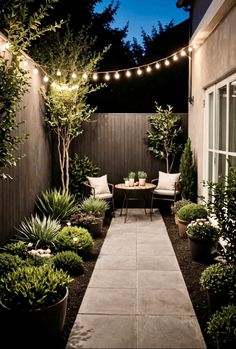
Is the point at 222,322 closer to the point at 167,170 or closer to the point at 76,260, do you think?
the point at 76,260

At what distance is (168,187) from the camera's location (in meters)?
8.09

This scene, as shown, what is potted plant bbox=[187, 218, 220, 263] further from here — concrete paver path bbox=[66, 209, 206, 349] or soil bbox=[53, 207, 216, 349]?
concrete paver path bbox=[66, 209, 206, 349]

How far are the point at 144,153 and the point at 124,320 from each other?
5.61 m

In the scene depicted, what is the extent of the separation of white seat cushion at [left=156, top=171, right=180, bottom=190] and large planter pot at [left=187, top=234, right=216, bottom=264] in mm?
2954

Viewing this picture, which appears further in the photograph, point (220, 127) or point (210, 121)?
point (210, 121)

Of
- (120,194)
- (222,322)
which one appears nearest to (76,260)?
(222,322)

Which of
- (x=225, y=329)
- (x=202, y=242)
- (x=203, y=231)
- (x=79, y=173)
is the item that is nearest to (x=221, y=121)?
(x=203, y=231)

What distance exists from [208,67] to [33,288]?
15.1ft

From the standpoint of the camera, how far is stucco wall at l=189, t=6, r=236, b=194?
5.03 m

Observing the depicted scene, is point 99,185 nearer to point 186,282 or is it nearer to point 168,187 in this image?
point 168,187

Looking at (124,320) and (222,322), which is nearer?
(222,322)

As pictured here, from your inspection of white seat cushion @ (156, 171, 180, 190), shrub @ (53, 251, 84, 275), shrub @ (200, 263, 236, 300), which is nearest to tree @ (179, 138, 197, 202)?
white seat cushion @ (156, 171, 180, 190)

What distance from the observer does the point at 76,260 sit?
4.73 meters

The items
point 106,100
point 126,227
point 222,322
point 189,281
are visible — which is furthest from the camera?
point 106,100
